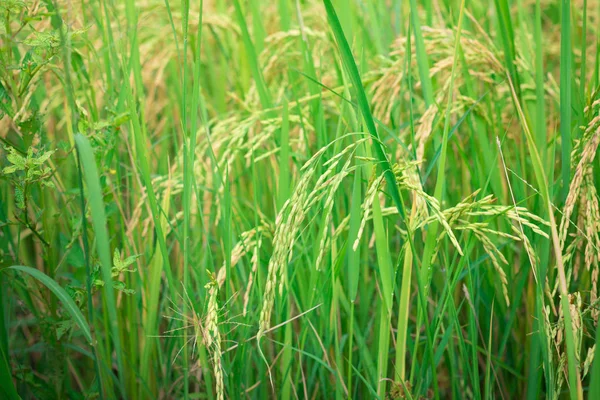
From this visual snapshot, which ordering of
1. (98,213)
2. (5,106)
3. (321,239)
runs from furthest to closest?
(5,106) < (321,239) < (98,213)

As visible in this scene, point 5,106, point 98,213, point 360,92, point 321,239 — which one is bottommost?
point 321,239

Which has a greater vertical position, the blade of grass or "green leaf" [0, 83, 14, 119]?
"green leaf" [0, 83, 14, 119]

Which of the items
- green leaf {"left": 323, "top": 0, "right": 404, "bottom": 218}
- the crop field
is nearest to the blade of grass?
the crop field

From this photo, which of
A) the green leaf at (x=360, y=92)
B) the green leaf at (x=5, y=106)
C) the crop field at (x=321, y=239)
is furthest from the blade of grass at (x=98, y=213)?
the green leaf at (x=360, y=92)

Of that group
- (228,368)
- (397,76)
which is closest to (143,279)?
(228,368)

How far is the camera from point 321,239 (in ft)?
3.72

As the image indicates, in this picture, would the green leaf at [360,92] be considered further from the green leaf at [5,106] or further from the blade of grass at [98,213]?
the green leaf at [5,106]

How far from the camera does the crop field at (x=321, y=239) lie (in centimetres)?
111

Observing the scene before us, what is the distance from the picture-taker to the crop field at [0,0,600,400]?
3.63 ft

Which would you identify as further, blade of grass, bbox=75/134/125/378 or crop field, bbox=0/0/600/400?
crop field, bbox=0/0/600/400

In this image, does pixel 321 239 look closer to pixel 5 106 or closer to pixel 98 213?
pixel 98 213

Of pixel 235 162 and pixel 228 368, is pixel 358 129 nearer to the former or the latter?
pixel 228 368

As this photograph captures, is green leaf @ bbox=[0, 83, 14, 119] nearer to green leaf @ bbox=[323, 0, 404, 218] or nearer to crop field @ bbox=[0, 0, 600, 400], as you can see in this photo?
crop field @ bbox=[0, 0, 600, 400]

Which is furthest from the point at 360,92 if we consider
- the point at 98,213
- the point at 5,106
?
the point at 5,106
